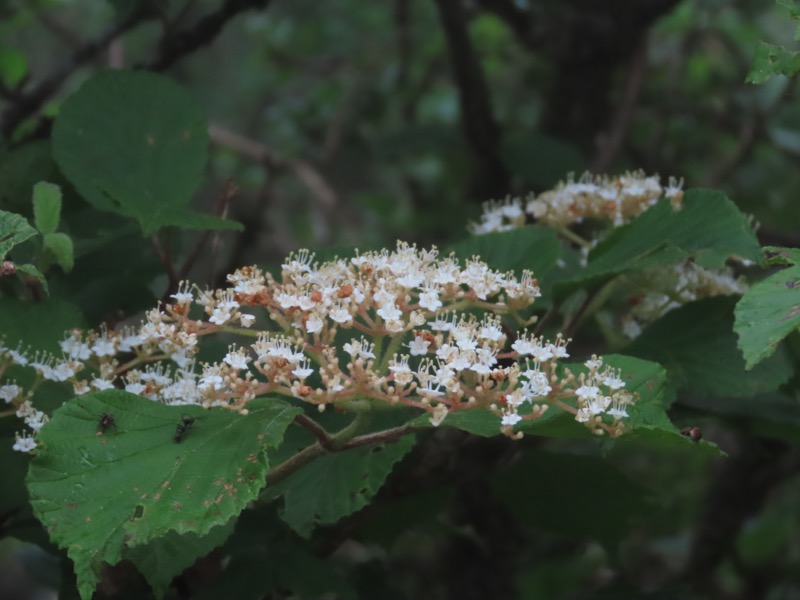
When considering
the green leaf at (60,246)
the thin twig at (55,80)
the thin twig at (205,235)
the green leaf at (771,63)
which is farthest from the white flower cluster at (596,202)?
the thin twig at (55,80)

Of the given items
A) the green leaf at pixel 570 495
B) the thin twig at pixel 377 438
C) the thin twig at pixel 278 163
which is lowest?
the green leaf at pixel 570 495

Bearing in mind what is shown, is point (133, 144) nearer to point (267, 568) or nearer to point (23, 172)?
point (23, 172)

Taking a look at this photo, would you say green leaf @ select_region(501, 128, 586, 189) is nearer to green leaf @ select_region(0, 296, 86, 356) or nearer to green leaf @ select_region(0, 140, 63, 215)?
green leaf @ select_region(0, 140, 63, 215)

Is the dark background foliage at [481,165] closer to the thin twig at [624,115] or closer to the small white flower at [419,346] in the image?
the thin twig at [624,115]

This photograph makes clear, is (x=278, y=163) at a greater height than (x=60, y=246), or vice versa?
(x=60, y=246)

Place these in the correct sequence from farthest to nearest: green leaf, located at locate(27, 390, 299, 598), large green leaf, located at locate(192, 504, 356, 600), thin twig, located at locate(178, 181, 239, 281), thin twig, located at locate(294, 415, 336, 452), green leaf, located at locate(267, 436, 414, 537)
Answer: thin twig, located at locate(178, 181, 239, 281) < large green leaf, located at locate(192, 504, 356, 600) < green leaf, located at locate(267, 436, 414, 537) < thin twig, located at locate(294, 415, 336, 452) < green leaf, located at locate(27, 390, 299, 598)

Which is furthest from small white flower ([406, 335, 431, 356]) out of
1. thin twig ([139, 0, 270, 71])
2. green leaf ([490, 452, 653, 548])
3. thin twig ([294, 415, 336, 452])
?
thin twig ([139, 0, 270, 71])

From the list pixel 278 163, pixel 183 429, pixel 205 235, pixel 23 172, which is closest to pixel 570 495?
pixel 205 235
